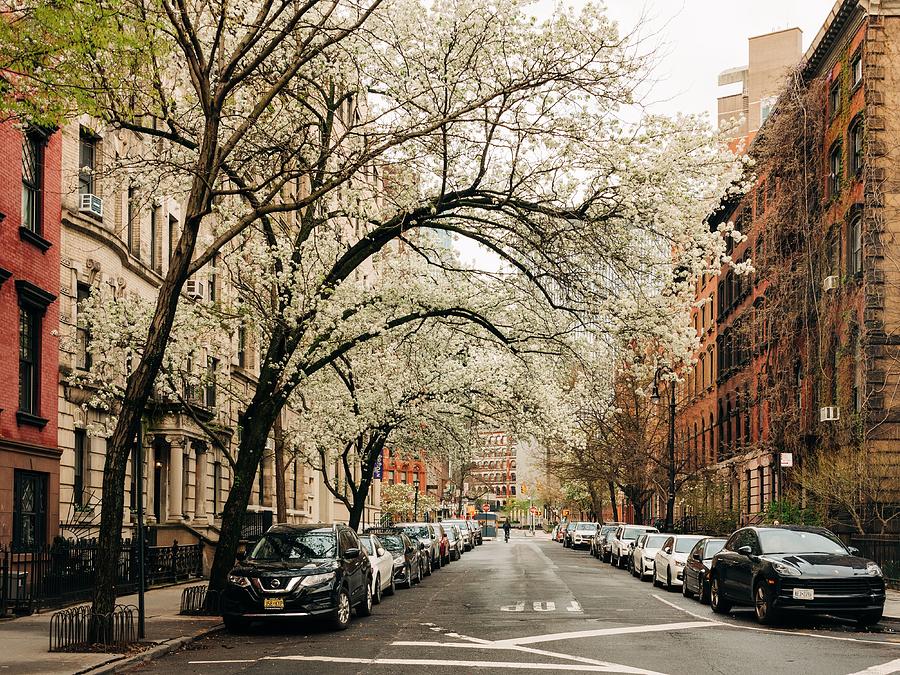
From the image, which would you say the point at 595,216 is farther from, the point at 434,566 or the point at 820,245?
the point at 434,566

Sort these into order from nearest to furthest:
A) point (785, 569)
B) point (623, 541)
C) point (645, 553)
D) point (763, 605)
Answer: point (785, 569) < point (763, 605) < point (645, 553) < point (623, 541)

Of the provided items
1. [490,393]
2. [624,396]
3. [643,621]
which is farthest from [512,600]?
[624,396]

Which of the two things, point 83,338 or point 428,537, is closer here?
point 83,338

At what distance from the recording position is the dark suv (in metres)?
16.7

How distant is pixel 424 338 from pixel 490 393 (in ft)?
12.2

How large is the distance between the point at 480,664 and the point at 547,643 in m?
2.41

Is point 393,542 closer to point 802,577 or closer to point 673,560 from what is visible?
point 673,560

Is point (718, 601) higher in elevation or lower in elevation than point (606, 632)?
lower

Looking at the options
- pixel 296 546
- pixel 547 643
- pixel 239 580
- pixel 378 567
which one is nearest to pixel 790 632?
pixel 547 643

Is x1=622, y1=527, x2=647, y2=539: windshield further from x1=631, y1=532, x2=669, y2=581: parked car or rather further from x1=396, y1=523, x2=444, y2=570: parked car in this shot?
x1=396, y1=523, x2=444, y2=570: parked car

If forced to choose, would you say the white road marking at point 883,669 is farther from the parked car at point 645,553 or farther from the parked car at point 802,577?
the parked car at point 645,553

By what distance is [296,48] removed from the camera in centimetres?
1941

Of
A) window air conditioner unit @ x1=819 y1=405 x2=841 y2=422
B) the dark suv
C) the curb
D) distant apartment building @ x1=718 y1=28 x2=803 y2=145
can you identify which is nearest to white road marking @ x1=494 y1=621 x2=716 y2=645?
the dark suv

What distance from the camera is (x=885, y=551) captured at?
27.6 m
